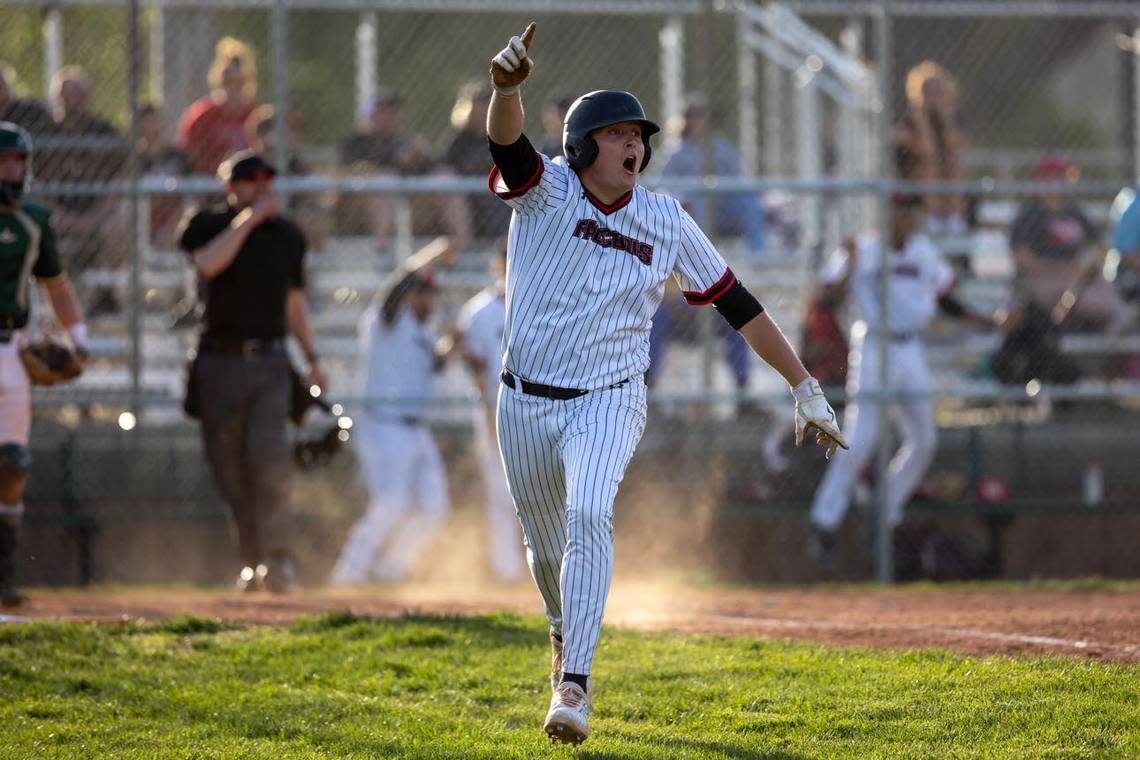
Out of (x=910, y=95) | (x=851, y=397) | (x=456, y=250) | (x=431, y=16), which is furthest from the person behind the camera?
(x=431, y=16)

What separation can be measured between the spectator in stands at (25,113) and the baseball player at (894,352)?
538 cm

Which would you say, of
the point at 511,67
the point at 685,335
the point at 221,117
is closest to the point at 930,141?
the point at 685,335

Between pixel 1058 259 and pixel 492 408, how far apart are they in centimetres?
460

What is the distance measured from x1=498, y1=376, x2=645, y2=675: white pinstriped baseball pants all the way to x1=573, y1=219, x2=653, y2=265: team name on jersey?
413 millimetres

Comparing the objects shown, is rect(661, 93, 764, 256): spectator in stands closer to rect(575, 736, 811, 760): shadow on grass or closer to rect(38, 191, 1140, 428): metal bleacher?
rect(38, 191, 1140, 428): metal bleacher

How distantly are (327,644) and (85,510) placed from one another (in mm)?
4894

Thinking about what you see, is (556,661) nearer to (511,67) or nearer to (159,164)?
(511,67)

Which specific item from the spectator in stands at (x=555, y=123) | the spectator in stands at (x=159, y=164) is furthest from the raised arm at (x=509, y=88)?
the spectator in stands at (x=159, y=164)

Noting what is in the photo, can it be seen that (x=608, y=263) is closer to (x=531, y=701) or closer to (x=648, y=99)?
(x=531, y=701)

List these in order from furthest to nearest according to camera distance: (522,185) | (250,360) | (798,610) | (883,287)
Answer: (883,287) → (250,360) → (798,610) → (522,185)

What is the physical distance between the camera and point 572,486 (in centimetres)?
505

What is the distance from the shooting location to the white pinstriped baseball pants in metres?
4.98

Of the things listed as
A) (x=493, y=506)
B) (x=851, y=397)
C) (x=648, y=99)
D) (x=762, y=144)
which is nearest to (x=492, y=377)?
(x=493, y=506)

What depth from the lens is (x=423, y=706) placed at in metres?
5.74
